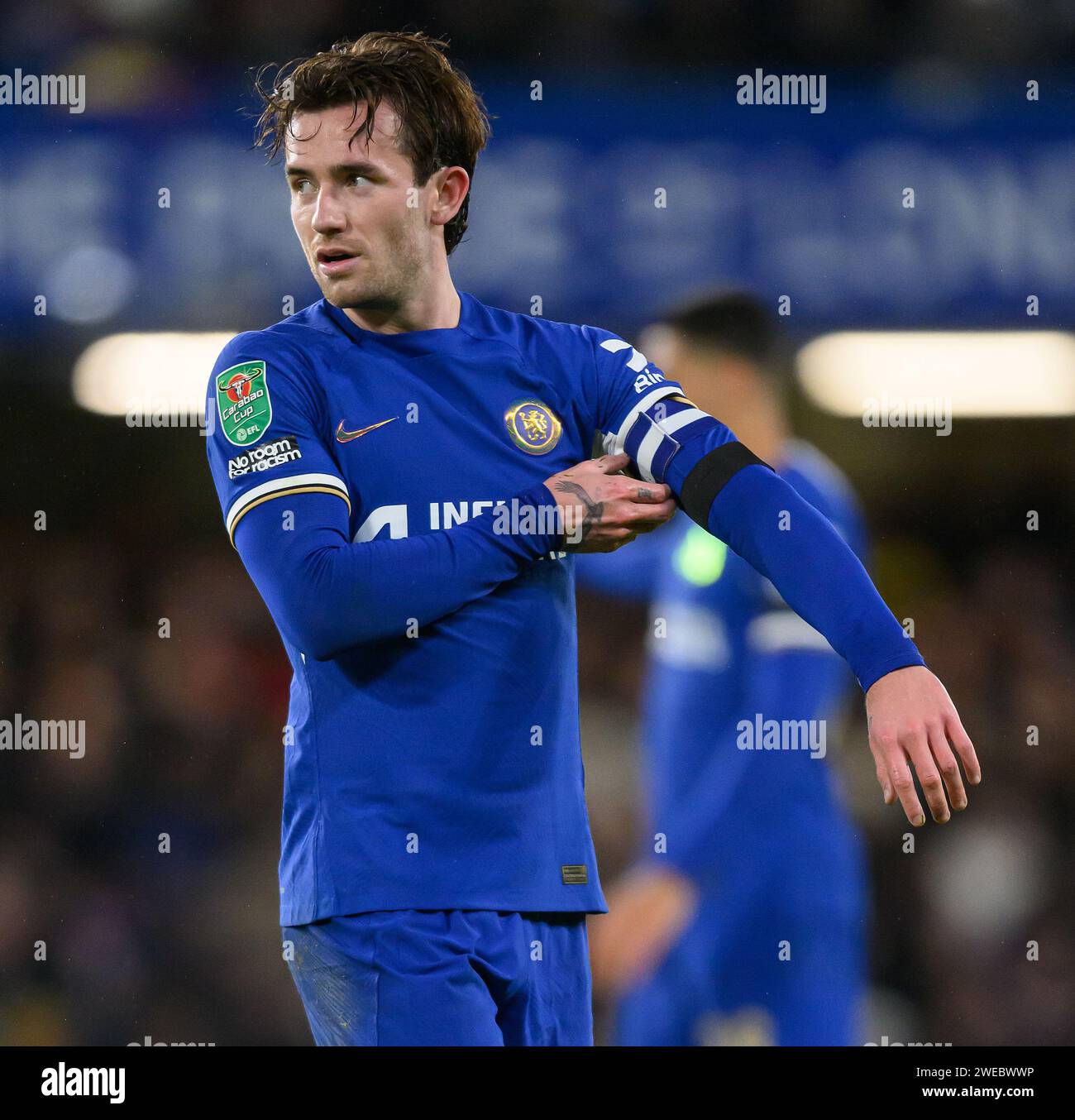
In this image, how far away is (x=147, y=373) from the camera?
17.7 feet

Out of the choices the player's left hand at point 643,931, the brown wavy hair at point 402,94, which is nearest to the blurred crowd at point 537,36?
the player's left hand at point 643,931

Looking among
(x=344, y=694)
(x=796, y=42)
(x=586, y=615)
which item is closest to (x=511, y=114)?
(x=796, y=42)

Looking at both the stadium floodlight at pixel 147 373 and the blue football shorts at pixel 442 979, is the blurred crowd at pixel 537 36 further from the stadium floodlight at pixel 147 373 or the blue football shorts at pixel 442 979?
the blue football shorts at pixel 442 979

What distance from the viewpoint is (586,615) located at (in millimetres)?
6020

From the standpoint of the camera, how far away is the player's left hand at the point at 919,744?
195 centimetres

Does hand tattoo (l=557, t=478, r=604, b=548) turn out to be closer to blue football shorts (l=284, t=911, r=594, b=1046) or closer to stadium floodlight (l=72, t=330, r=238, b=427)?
blue football shorts (l=284, t=911, r=594, b=1046)

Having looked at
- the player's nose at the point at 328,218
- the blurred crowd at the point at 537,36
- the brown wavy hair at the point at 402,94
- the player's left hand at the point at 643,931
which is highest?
the blurred crowd at the point at 537,36

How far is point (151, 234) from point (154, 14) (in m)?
0.77

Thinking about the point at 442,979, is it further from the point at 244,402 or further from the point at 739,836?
the point at 739,836

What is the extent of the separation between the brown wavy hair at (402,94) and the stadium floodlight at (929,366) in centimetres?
315

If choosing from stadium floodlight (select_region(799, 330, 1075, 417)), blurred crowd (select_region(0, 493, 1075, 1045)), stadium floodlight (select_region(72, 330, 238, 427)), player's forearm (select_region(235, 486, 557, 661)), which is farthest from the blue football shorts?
stadium floodlight (select_region(799, 330, 1075, 417))

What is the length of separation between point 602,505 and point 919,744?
537mm

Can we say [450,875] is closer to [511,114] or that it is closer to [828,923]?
[828,923]

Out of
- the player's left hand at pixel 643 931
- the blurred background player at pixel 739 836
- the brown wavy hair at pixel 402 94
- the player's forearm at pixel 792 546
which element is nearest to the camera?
the player's forearm at pixel 792 546
